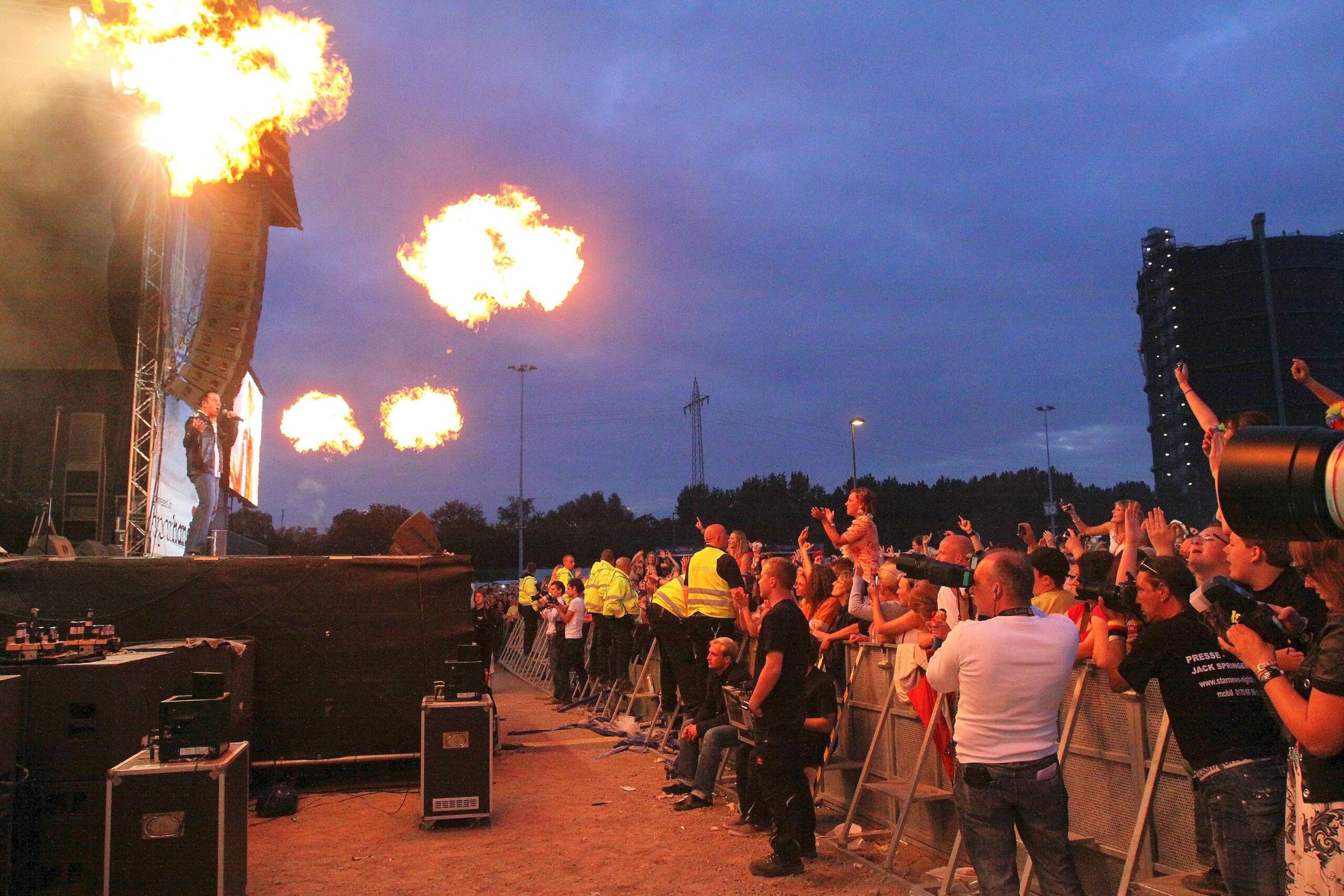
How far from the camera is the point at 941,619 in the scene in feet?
17.8

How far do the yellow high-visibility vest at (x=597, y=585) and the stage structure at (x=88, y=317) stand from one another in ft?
19.2

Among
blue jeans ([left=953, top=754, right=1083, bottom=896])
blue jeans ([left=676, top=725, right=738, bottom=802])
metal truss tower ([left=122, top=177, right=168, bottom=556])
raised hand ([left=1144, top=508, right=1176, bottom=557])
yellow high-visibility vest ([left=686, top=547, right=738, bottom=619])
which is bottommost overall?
blue jeans ([left=676, top=725, right=738, bottom=802])

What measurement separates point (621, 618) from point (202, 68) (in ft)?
32.4

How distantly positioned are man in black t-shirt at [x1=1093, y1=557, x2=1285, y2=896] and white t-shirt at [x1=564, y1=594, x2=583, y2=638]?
39.0 ft

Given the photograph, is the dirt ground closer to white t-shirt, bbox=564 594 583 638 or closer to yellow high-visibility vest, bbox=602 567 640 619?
yellow high-visibility vest, bbox=602 567 640 619

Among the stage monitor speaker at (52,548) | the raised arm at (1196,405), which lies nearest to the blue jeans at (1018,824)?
the raised arm at (1196,405)

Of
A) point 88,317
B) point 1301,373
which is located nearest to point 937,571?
point 1301,373

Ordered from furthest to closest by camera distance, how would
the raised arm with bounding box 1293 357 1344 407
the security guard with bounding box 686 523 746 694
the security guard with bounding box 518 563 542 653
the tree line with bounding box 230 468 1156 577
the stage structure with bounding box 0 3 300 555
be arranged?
the tree line with bounding box 230 468 1156 577, the security guard with bounding box 518 563 542 653, the stage structure with bounding box 0 3 300 555, the security guard with bounding box 686 523 746 694, the raised arm with bounding box 1293 357 1344 407

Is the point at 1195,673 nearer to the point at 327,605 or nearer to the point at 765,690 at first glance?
the point at 765,690

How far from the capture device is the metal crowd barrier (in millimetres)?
4547

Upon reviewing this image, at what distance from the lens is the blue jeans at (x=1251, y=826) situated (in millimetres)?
3352

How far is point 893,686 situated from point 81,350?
1328cm

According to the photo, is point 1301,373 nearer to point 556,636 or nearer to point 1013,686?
point 1013,686

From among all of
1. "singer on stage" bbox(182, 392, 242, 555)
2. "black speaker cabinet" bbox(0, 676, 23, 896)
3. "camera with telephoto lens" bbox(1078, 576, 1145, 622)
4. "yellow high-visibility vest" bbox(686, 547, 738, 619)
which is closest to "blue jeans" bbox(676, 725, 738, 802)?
"yellow high-visibility vest" bbox(686, 547, 738, 619)
